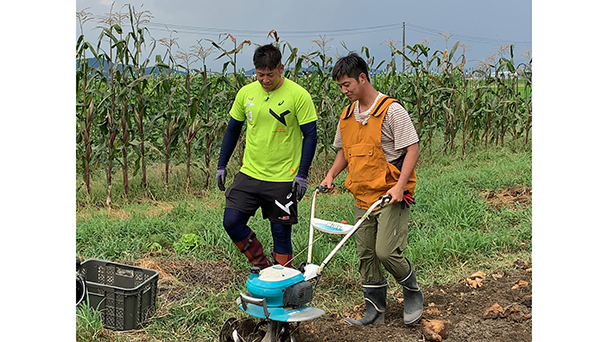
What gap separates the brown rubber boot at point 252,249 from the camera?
4168 millimetres

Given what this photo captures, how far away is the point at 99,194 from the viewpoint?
6992 millimetres

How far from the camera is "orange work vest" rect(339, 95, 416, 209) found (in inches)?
133

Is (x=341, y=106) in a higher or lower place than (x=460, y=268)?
higher

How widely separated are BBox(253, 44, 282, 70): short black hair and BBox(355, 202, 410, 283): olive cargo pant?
3.90 ft

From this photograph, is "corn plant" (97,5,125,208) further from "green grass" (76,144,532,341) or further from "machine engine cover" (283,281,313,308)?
"machine engine cover" (283,281,313,308)

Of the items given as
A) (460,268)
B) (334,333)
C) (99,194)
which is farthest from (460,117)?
(334,333)

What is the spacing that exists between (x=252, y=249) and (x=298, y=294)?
127cm

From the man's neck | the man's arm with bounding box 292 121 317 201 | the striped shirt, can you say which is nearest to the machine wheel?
the man's arm with bounding box 292 121 317 201

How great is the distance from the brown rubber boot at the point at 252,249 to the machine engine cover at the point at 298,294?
1.21 m

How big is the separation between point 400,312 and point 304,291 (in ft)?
4.15

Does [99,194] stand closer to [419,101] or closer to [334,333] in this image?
[334,333]

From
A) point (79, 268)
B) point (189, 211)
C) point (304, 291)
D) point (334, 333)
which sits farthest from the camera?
point (189, 211)

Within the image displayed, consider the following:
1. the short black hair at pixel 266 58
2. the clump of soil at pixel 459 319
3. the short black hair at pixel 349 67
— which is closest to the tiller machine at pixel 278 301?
the clump of soil at pixel 459 319

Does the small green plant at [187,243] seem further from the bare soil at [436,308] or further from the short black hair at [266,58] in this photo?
the short black hair at [266,58]
